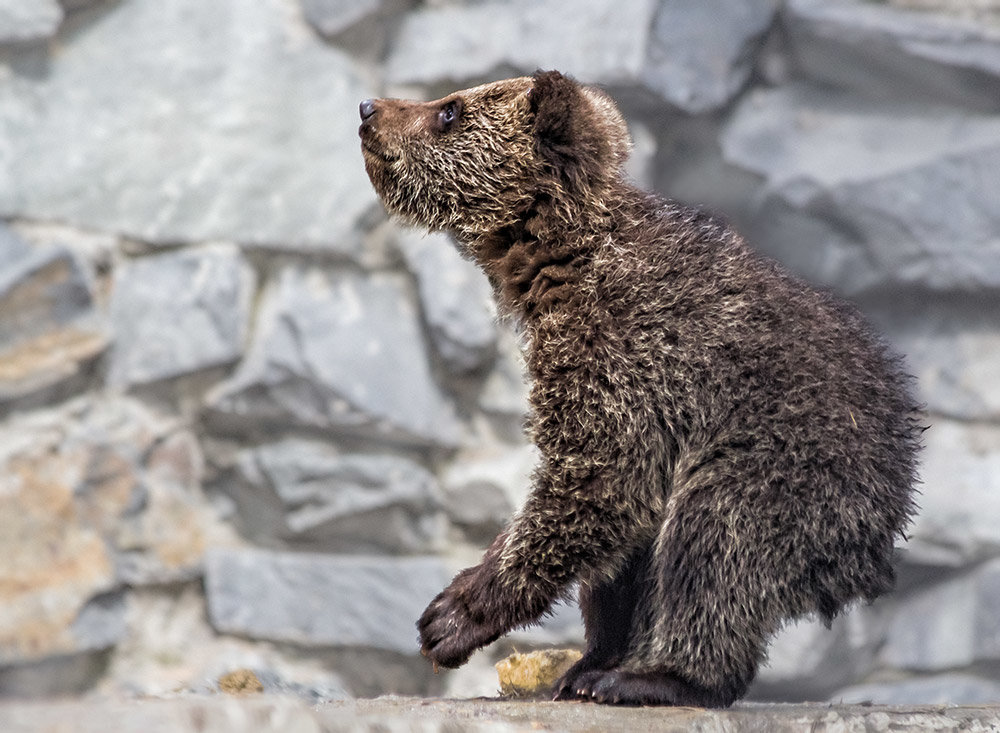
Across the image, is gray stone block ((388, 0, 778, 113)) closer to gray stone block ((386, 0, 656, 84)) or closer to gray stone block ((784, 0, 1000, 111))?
gray stone block ((386, 0, 656, 84))

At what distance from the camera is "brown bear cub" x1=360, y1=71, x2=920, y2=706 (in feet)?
6.55

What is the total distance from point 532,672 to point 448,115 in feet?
4.03

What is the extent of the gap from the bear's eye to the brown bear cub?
208mm

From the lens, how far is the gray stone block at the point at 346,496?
388cm

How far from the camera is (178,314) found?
Result: 12.7ft

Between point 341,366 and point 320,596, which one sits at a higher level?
point 341,366

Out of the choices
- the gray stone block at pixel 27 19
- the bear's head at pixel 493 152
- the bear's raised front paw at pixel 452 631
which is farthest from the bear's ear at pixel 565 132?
the gray stone block at pixel 27 19

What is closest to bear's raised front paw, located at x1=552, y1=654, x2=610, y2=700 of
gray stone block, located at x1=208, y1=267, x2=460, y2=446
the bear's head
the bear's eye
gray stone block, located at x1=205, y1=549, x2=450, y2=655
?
the bear's head

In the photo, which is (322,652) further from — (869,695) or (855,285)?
(855,285)

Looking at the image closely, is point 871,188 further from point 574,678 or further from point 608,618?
point 574,678

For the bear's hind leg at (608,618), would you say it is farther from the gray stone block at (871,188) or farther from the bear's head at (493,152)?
the gray stone block at (871,188)

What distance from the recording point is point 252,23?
13.7 feet

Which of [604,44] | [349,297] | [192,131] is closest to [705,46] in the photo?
[604,44]

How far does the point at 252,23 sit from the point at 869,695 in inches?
131
